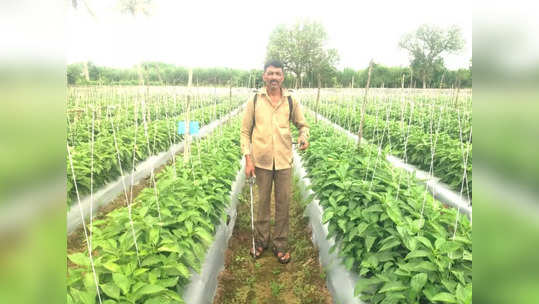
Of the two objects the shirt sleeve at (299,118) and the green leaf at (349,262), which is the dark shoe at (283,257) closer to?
the green leaf at (349,262)

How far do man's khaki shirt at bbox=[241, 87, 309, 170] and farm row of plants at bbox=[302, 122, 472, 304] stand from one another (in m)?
0.69

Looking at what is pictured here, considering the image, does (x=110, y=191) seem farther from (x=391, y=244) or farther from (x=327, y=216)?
(x=391, y=244)

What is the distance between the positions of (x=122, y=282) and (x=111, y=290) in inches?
2.6

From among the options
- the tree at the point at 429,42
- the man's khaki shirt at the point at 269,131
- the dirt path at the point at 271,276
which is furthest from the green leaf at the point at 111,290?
the tree at the point at 429,42

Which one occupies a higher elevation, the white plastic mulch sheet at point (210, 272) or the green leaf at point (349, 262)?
the green leaf at point (349, 262)

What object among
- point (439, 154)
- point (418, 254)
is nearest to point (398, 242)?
point (418, 254)

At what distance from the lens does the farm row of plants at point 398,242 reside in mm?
1894

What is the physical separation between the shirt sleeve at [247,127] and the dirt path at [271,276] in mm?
1273

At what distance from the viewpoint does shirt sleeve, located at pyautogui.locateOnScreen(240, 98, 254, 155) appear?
3488 mm

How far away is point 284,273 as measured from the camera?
3572mm

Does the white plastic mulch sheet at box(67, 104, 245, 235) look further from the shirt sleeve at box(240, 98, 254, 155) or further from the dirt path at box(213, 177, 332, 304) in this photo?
the dirt path at box(213, 177, 332, 304)

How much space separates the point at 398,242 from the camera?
2.27 meters
